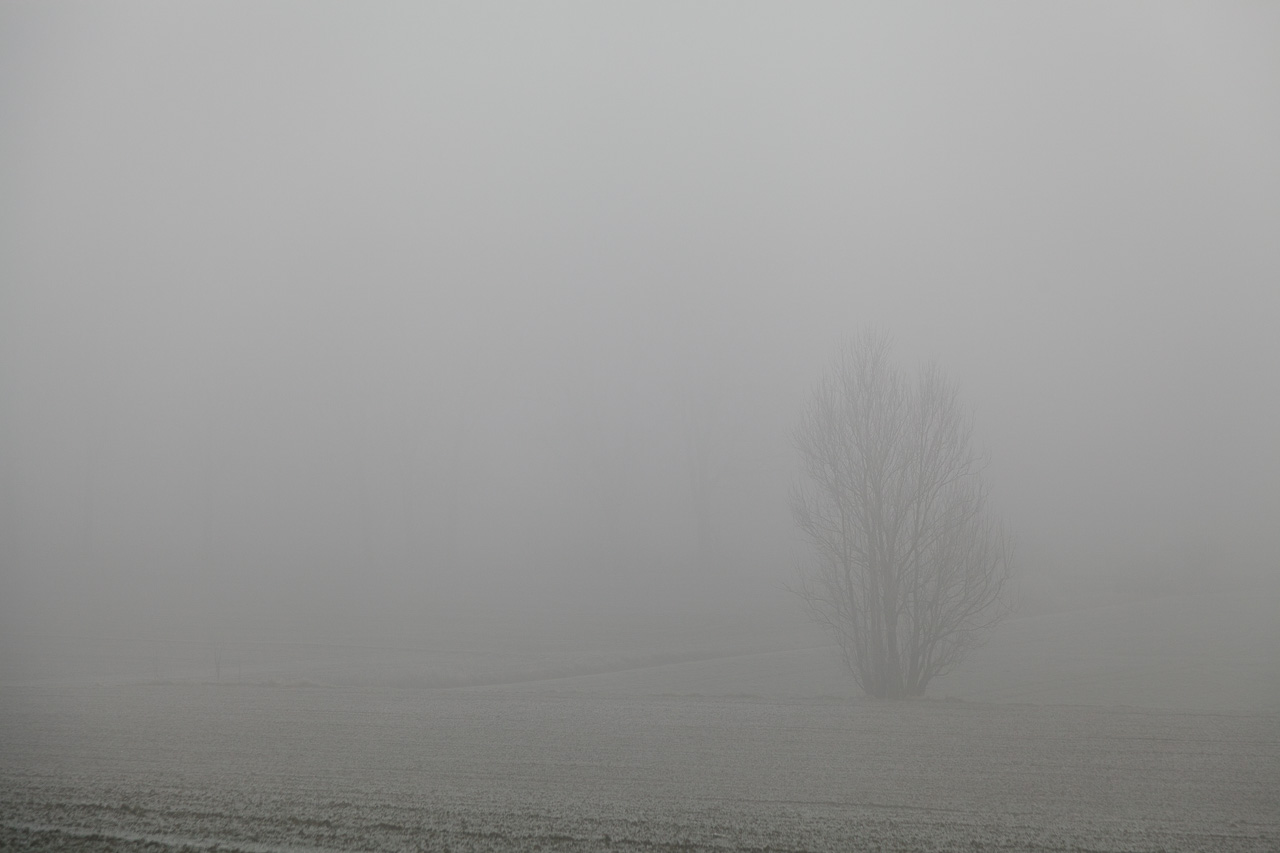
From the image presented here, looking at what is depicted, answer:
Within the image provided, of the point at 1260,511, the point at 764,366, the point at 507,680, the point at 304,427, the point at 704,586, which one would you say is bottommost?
the point at 507,680

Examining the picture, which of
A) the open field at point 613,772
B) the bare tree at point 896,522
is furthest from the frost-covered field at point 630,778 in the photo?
the bare tree at point 896,522

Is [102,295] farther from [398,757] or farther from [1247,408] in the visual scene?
[1247,408]

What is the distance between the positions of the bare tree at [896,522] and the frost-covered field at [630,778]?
4.09 meters

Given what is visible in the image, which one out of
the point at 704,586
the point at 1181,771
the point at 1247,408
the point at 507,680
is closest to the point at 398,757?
the point at 1181,771

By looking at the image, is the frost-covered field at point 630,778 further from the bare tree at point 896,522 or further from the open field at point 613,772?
the bare tree at point 896,522

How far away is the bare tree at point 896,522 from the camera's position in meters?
20.3

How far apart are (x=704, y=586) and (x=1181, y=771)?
4352 centimetres

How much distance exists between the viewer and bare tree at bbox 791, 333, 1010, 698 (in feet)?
66.7

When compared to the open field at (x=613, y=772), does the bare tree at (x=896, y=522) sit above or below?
above

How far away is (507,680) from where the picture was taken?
29.9 meters

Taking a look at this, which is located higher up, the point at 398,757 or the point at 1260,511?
the point at 1260,511

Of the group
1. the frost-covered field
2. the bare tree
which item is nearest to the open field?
the frost-covered field

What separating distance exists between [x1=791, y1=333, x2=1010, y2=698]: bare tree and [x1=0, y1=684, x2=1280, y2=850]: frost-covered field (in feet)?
13.4

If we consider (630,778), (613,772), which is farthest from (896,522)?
(630,778)
